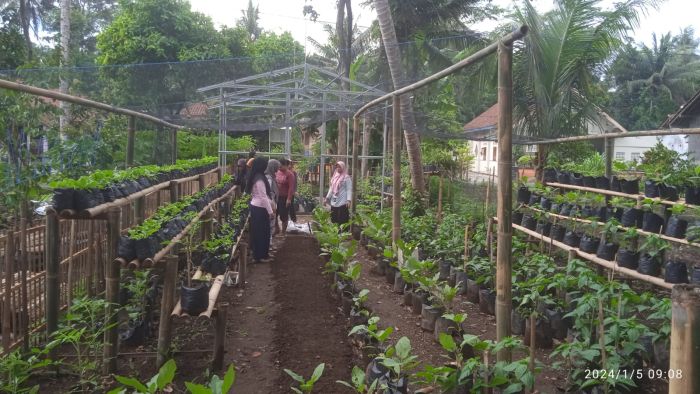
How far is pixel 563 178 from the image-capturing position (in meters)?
8.23

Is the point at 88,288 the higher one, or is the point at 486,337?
the point at 88,288

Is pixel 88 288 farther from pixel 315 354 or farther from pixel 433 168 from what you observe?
pixel 433 168

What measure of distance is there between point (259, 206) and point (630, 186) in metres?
4.86

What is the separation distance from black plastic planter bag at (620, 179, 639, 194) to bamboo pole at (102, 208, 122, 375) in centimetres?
583

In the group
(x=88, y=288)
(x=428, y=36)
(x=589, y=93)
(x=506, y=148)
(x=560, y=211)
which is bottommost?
(x=88, y=288)

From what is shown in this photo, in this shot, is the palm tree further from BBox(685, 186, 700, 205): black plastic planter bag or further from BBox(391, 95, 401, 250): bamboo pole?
BBox(685, 186, 700, 205): black plastic planter bag

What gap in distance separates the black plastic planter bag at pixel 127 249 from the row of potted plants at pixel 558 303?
2.38 metres

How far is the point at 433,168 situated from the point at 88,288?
14.8m

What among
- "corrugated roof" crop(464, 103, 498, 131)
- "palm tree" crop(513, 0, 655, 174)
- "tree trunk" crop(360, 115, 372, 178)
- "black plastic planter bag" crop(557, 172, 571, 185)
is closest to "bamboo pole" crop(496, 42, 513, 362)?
"black plastic planter bag" crop(557, 172, 571, 185)

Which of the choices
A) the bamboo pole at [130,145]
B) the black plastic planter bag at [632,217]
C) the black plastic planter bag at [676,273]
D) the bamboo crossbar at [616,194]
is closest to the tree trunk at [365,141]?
the bamboo crossbar at [616,194]

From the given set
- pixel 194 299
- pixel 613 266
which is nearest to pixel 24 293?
pixel 194 299

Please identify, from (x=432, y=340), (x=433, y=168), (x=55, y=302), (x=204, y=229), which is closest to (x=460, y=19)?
(x=433, y=168)

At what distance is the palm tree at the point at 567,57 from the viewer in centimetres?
944

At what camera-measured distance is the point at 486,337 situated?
5164 millimetres
